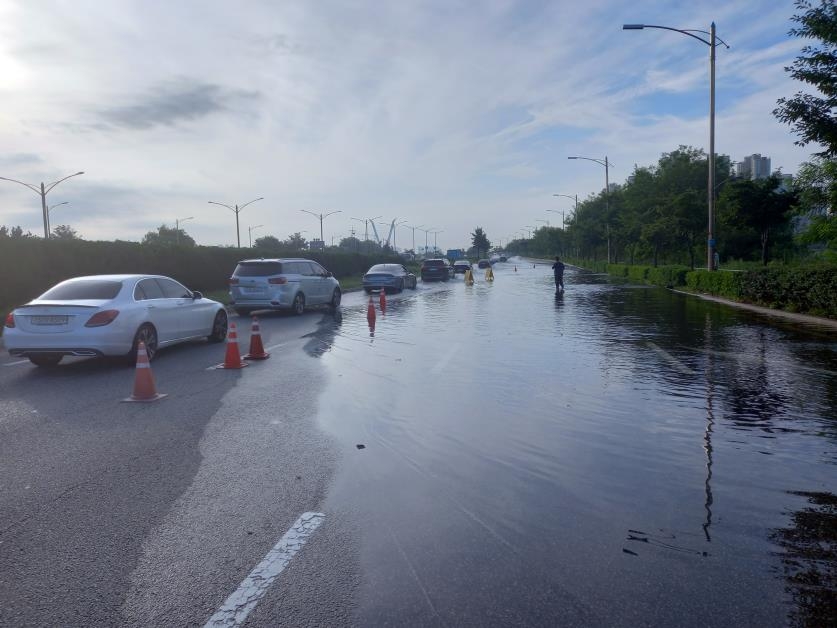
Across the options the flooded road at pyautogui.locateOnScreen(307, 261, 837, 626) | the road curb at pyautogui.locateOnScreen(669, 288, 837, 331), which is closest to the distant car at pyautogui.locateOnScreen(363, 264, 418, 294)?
the road curb at pyautogui.locateOnScreen(669, 288, 837, 331)

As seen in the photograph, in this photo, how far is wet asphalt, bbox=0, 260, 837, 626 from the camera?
3678 millimetres

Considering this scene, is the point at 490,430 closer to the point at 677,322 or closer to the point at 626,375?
the point at 626,375

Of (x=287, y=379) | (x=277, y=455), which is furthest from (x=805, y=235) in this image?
(x=277, y=455)

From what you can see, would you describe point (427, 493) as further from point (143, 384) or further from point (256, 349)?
point (256, 349)

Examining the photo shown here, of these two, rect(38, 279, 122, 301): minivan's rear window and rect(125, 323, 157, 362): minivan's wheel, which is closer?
rect(38, 279, 122, 301): minivan's rear window

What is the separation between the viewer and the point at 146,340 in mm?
11688

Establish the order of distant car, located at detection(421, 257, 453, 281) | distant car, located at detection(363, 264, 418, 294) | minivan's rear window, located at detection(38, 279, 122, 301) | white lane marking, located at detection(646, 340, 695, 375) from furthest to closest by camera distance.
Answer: distant car, located at detection(421, 257, 453, 281) → distant car, located at detection(363, 264, 418, 294) → minivan's rear window, located at detection(38, 279, 122, 301) → white lane marking, located at detection(646, 340, 695, 375)

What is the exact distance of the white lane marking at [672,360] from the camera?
10797 millimetres

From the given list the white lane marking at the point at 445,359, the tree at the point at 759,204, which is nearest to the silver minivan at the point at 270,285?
the white lane marking at the point at 445,359

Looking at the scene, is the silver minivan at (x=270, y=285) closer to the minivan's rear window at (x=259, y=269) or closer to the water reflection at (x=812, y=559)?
the minivan's rear window at (x=259, y=269)

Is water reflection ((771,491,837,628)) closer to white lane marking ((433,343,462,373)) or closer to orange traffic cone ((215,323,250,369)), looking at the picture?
white lane marking ((433,343,462,373))

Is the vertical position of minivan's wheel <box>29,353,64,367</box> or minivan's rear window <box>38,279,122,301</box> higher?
minivan's rear window <box>38,279,122,301</box>

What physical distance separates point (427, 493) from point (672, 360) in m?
7.76

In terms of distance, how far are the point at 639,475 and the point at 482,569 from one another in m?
2.19
